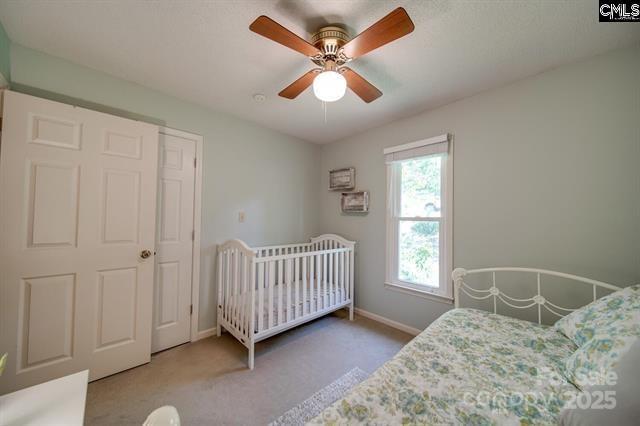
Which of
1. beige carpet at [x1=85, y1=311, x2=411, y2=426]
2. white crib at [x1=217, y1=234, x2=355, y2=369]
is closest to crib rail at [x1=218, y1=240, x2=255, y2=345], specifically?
white crib at [x1=217, y1=234, x2=355, y2=369]

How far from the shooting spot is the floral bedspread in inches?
31.3

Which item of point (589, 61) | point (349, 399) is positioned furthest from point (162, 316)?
point (589, 61)

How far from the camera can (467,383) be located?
0.95 meters

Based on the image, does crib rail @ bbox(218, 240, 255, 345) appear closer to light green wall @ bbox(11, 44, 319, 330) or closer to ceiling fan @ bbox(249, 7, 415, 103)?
light green wall @ bbox(11, 44, 319, 330)

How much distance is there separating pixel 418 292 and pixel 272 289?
149 cm

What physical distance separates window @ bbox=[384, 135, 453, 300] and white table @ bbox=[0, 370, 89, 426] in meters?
2.47

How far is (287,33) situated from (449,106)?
176 centimetres

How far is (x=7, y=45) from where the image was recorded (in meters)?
1.51

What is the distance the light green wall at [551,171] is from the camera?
148 centimetres

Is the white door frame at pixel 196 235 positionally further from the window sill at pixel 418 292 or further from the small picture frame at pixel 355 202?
the window sill at pixel 418 292

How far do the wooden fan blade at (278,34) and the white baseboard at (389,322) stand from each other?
260cm

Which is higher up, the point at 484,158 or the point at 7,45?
the point at 7,45

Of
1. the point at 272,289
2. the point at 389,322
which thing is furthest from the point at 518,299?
the point at 272,289

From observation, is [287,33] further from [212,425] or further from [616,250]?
[616,250]
